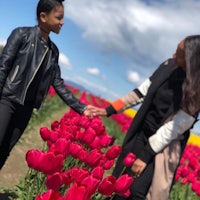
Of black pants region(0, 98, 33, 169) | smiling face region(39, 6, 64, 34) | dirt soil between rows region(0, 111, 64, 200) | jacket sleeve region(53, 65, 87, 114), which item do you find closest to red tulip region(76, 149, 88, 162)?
black pants region(0, 98, 33, 169)

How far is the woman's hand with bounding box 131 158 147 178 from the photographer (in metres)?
3.76

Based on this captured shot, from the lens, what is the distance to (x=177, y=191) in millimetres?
7250

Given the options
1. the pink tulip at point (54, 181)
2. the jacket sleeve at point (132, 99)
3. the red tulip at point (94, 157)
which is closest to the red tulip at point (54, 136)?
the red tulip at point (94, 157)

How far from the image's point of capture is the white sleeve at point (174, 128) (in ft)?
11.8

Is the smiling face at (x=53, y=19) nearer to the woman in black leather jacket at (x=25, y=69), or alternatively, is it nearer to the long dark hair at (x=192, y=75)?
the woman in black leather jacket at (x=25, y=69)

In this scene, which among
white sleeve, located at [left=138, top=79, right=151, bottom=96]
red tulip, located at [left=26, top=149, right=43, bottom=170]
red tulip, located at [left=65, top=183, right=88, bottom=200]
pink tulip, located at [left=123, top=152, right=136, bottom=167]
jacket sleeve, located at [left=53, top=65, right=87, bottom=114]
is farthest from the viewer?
jacket sleeve, located at [left=53, top=65, right=87, bottom=114]

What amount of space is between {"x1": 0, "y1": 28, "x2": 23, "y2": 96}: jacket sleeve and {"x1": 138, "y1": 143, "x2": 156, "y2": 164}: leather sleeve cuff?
1.39 metres

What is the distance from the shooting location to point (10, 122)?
416 cm

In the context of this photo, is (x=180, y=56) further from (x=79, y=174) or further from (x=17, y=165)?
(x=17, y=165)

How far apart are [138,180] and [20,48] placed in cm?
158

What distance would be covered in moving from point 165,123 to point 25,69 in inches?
53.2

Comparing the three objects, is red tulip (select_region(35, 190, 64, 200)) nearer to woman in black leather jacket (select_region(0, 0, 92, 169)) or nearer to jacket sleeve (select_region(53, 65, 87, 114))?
woman in black leather jacket (select_region(0, 0, 92, 169))

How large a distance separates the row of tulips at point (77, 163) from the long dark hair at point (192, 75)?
68 centimetres

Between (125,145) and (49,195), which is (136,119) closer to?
(125,145)
